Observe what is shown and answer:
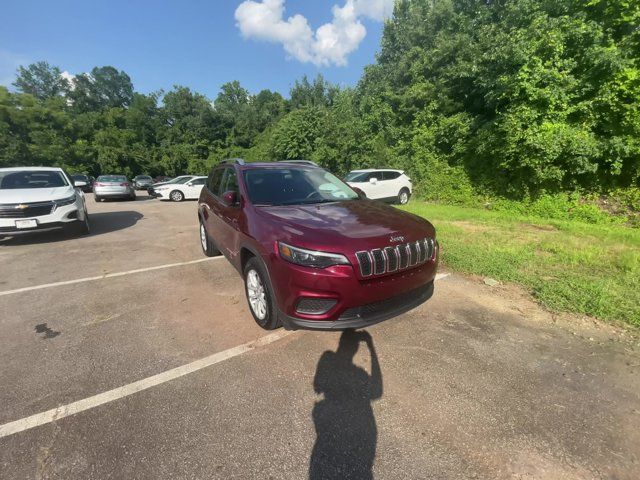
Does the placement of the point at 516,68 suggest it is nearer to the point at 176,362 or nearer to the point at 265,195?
the point at 265,195

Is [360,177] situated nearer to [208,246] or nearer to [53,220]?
[208,246]

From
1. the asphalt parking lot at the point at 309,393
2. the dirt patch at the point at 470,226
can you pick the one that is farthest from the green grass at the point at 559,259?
the asphalt parking lot at the point at 309,393

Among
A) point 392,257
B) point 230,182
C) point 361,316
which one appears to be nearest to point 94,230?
point 230,182

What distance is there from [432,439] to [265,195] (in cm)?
283

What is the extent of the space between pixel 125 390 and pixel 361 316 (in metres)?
1.96

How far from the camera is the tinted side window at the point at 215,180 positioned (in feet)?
16.3

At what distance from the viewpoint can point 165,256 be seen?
6145mm

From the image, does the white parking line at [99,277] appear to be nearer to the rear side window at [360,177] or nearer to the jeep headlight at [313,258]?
the jeep headlight at [313,258]

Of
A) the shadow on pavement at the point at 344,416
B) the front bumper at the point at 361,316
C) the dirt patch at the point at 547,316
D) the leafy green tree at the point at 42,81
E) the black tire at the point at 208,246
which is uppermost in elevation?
the leafy green tree at the point at 42,81

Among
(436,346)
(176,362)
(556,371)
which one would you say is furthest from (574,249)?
(176,362)

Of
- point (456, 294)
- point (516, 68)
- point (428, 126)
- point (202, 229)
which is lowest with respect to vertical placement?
point (456, 294)

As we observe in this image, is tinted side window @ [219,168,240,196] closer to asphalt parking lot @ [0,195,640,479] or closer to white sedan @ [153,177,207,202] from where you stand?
asphalt parking lot @ [0,195,640,479]

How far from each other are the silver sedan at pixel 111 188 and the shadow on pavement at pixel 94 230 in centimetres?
615

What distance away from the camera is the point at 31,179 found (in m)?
7.35
